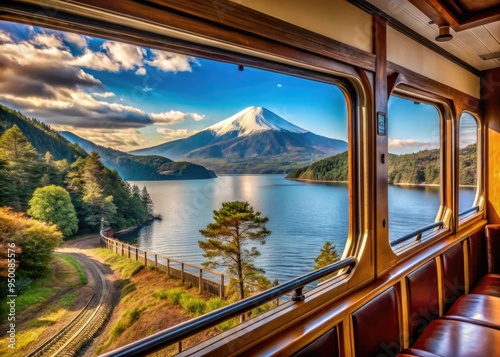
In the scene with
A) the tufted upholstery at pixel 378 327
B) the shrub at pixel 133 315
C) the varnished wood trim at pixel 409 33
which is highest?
the varnished wood trim at pixel 409 33

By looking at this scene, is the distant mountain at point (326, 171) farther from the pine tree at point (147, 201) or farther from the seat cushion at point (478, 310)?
the seat cushion at point (478, 310)

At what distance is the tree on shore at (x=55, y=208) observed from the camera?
39.8 inches

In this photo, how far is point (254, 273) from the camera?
1892 mm

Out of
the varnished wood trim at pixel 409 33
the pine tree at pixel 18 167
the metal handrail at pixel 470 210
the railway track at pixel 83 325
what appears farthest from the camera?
the metal handrail at pixel 470 210

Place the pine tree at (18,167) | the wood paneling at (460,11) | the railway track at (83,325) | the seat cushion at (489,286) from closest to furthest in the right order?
the pine tree at (18,167), the railway track at (83,325), the wood paneling at (460,11), the seat cushion at (489,286)

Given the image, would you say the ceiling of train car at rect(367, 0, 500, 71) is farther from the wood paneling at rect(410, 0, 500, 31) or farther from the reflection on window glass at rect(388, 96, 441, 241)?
the reflection on window glass at rect(388, 96, 441, 241)

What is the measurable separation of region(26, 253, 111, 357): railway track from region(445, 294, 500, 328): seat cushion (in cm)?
230

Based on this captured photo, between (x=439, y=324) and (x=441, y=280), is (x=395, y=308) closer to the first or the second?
(x=439, y=324)

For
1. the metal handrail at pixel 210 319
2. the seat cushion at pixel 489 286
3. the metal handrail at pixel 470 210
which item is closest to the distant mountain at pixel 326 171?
the metal handrail at pixel 210 319

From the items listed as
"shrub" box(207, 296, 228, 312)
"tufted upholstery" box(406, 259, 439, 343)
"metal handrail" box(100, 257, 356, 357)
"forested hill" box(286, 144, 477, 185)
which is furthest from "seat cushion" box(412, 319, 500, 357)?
"shrub" box(207, 296, 228, 312)

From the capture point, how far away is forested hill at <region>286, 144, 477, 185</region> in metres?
2.29

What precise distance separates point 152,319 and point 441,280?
2400 mm

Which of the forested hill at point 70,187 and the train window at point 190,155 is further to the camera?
the train window at point 190,155

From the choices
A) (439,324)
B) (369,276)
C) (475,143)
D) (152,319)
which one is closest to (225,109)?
(152,319)
